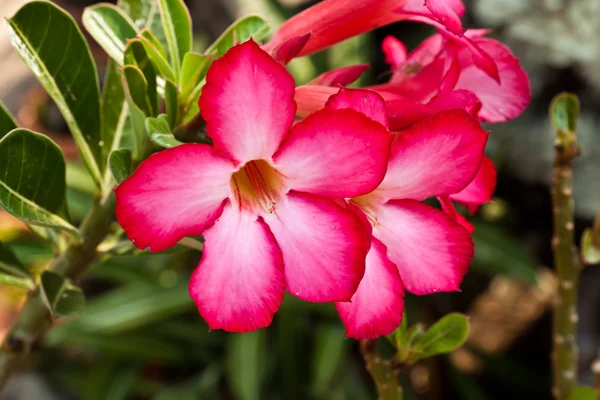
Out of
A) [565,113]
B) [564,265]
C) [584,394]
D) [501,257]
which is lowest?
[501,257]

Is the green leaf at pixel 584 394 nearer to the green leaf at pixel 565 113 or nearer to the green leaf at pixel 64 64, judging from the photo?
the green leaf at pixel 565 113

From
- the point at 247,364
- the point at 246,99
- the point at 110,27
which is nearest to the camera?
the point at 246,99

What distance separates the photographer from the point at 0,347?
1.86 ft

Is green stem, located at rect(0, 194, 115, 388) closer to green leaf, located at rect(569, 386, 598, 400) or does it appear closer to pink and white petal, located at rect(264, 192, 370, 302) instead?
pink and white petal, located at rect(264, 192, 370, 302)

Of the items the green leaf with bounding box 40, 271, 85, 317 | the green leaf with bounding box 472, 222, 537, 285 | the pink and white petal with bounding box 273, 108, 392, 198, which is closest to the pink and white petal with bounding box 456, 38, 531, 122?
the pink and white petal with bounding box 273, 108, 392, 198

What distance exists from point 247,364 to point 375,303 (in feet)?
3.98

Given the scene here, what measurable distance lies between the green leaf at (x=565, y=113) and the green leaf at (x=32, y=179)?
0.42 metres

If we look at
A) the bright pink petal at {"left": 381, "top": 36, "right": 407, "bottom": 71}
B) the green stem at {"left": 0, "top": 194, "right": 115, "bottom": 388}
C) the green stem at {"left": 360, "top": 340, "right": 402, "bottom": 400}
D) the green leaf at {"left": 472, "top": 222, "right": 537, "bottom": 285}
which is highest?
the bright pink petal at {"left": 381, "top": 36, "right": 407, "bottom": 71}

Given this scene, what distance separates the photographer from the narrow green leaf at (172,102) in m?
0.47

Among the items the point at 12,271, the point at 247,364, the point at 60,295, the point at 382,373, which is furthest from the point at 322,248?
→ the point at 247,364

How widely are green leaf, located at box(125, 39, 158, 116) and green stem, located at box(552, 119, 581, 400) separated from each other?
344mm

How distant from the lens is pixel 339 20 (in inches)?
18.2

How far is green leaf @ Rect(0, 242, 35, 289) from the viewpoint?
591 millimetres

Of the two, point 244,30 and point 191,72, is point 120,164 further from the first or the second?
point 244,30
